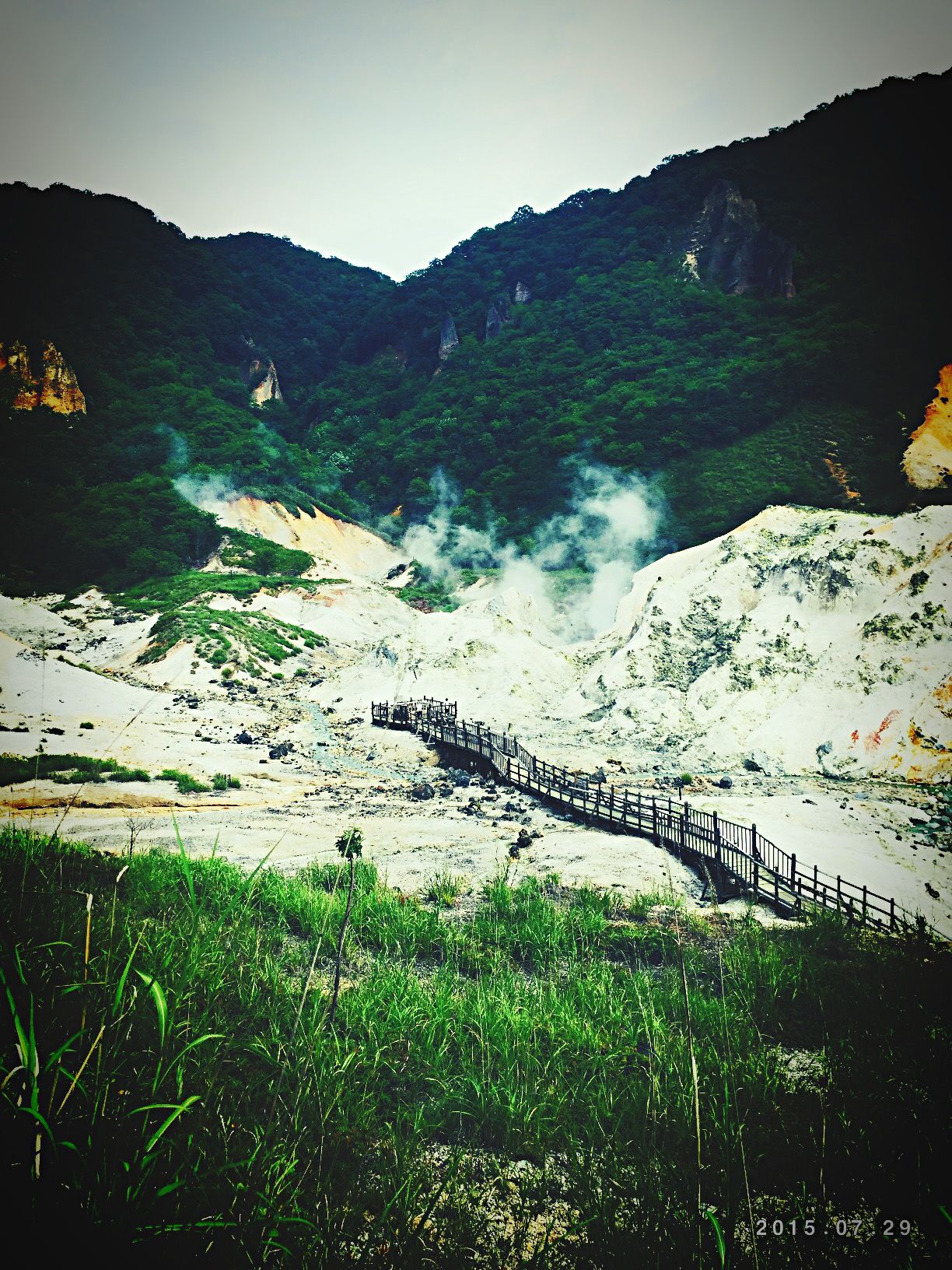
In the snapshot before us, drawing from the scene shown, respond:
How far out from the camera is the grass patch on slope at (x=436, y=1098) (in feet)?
8.50

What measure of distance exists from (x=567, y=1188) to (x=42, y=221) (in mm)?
99703

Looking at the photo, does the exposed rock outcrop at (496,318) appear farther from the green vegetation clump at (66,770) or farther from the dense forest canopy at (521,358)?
the green vegetation clump at (66,770)

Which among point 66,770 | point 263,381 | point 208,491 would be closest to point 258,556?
point 208,491

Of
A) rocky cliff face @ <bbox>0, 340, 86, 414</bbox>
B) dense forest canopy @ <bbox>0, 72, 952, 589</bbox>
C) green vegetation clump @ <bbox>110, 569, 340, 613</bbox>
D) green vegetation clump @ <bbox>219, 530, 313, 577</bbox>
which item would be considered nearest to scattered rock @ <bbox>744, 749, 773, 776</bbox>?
dense forest canopy @ <bbox>0, 72, 952, 589</bbox>

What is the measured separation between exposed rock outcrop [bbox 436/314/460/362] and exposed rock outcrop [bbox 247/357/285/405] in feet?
97.4

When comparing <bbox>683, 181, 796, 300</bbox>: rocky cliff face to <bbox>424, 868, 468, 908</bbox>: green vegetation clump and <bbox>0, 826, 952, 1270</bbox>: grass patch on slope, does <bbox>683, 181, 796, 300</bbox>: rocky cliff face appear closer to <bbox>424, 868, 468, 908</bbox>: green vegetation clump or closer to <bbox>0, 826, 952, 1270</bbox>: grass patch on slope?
<bbox>424, 868, 468, 908</bbox>: green vegetation clump

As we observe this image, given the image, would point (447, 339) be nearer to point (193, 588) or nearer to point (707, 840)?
point (193, 588)

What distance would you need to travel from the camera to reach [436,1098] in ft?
15.0

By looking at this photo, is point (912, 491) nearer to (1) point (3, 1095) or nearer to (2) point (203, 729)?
(2) point (203, 729)

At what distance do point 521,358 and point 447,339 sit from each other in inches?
752

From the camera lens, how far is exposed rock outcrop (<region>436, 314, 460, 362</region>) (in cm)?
10662

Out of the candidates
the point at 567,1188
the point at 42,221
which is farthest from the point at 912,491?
the point at 42,221

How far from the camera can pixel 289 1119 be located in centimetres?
364

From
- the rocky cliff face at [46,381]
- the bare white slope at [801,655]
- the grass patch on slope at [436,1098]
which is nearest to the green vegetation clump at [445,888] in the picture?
the grass patch on slope at [436,1098]
